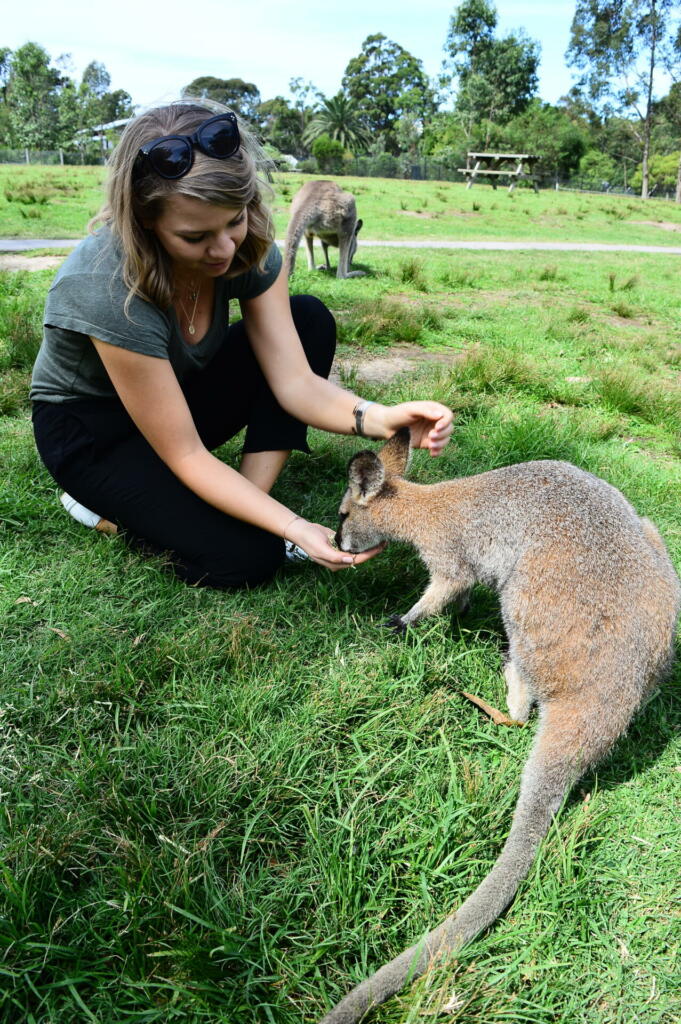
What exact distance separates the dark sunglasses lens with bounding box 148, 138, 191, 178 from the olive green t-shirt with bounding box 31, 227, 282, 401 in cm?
32

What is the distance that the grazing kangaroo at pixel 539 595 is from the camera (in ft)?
5.05

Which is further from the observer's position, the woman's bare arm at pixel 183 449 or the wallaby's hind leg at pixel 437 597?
the wallaby's hind leg at pixel 437 597

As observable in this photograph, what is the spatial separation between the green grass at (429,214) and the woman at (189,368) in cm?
599

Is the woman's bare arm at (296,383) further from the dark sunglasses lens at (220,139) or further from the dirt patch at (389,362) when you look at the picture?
the dirt patch at (389,362)

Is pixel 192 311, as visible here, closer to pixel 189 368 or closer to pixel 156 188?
pixel 189 368

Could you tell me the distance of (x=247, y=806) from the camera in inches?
64.3

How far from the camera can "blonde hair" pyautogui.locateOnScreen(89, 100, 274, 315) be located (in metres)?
1.81

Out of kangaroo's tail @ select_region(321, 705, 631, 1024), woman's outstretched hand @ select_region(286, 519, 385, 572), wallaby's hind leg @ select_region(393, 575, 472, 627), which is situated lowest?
kangaroo's tail @ select_region(321, 705, 631, 1024)

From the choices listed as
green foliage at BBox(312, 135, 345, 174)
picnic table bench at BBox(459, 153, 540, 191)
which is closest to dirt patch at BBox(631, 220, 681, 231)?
picnic table bench at BBox(459, 153, 540, 191)

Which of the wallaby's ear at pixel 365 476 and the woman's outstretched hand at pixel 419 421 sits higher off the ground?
the woman's outstretched hand at pixel 419 421

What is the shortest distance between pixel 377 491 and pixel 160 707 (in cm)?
98

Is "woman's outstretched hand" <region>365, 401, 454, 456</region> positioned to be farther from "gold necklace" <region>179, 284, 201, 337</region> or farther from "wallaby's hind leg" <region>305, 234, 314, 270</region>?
"wallaby's hind leg" <region>305, 234, 314, 270</region>

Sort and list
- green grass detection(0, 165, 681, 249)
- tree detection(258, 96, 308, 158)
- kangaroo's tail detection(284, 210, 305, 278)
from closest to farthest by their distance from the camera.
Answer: kangaroo's tail detection(284, 210, 305, 278) → green grass detection(0, 165, 681, 249) → tree detection(258, 96, 308, 158)

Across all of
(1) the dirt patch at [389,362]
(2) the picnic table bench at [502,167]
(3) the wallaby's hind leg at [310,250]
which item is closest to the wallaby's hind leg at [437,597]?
(1) the dirt patch at [389,362]
